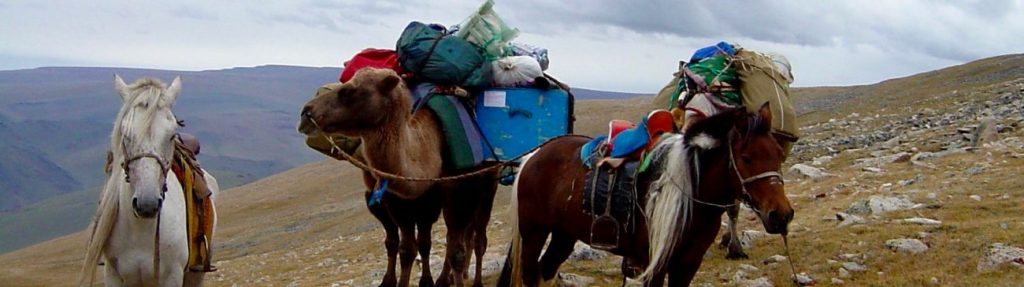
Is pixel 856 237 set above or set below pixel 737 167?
below

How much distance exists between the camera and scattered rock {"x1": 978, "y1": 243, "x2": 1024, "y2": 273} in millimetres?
7238

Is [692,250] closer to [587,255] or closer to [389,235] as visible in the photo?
[389,235]

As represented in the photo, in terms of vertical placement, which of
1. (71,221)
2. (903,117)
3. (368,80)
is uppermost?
(368,80)

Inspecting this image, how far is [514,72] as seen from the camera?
8.33 meters

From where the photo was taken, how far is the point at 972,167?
12.8m

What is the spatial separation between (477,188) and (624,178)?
2558mm

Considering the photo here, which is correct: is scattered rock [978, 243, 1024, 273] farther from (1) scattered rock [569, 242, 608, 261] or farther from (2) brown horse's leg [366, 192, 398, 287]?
(2) brown horse's leg [366, 192, 398, 287]

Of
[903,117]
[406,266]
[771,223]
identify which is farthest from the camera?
[903,117]

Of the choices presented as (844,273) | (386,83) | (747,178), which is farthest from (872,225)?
(386,83)

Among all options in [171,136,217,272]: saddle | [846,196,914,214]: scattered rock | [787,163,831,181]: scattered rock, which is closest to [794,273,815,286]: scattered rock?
[846,196,914,214]: scattered rock

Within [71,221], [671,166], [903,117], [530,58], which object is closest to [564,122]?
[530,58]

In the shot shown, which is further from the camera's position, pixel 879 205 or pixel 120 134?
pixel 879 205

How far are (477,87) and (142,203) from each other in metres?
Answer: 3.96

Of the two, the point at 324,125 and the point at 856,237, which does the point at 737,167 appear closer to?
the point at 324,125
